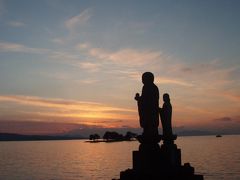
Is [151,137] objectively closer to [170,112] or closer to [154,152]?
[154,152]

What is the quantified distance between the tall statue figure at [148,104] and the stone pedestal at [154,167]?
2.65 ft

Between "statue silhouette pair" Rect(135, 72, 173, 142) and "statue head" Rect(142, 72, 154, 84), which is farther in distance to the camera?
"statue head" Rect(142, 72, 154, 84)

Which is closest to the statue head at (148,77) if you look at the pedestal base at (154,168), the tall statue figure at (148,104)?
the tall statue figure at (148,104)

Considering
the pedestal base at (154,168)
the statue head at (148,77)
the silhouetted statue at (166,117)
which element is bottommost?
the pedestal base at (154,168)

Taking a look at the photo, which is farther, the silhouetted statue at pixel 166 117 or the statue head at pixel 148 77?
the silhouetted statue at pixel 166 117

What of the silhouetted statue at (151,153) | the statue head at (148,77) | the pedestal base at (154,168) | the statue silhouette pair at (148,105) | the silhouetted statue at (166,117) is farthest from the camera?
the silhouetted statue at (166,117)

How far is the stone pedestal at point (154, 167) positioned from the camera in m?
12.9

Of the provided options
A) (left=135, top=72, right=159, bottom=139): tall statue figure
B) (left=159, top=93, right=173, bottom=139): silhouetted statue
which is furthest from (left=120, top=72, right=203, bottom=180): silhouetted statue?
(left=159, top=93, right=173, bottom=139): silhouetted statue

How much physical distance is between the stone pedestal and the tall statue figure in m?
0.81

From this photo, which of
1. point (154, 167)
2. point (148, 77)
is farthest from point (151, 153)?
point (148, 77)

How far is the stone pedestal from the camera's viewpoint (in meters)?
12.9

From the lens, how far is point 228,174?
53250 millimetres

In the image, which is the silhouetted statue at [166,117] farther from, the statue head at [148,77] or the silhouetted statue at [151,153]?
the statue head at [148,77]

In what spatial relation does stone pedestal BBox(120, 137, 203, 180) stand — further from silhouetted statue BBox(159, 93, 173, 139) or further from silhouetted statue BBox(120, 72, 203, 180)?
silhouetted statue BBox(159, 93, 173, 139)
